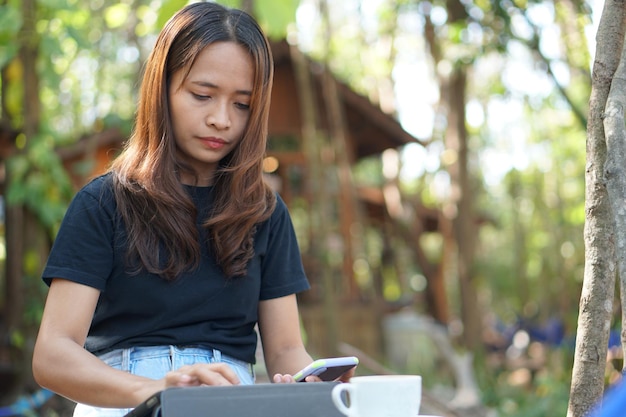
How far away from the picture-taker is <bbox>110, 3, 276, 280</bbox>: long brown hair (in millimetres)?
2223

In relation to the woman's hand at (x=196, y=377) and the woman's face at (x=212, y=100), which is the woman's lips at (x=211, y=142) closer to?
the woman's face at (x=212, y=100)

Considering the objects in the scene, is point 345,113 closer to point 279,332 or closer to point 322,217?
point 322,217

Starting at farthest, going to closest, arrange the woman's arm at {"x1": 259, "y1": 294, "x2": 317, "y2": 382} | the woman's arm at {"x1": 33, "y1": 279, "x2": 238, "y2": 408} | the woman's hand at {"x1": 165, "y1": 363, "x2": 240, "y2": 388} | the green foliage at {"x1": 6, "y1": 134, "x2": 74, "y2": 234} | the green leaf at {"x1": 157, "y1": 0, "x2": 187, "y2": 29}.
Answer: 1. the green foliage at {"x1": 6, "y1": 134, "x2": 74, "y2": 234}
2. the green leaf at {"x1": 157, "y1": 0, "x2": 187, "y2": 29}
3. the woman's arm at {"x1": 259, "y1": 294, "x2": 317, "y2": 382}
4. the woman's arm at {"x1": 33, "y1": 279, "x2": 238, "y2": 408}
5. the woman's hand at {"x1": 165, "y1": 363, "x2": 240, "y2": 388}

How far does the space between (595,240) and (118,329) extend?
1117 mm

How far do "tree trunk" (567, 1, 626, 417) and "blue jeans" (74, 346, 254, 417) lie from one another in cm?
79

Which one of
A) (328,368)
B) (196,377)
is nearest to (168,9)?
(328,368)

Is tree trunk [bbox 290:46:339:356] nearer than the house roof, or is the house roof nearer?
tree trunk [bbox 290:46:339:356]

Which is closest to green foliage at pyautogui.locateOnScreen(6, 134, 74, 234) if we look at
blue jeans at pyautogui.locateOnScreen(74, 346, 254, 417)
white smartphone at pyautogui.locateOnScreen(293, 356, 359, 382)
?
blue jeans at pyautogui.locateOnScreen(74, 346, 254, 417)

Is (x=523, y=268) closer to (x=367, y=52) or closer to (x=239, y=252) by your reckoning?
(x=367, y=52)

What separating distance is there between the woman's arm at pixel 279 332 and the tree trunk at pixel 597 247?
29.9 inches

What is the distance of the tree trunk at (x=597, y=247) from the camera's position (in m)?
1.92

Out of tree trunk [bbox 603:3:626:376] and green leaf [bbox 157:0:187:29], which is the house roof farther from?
tree trunk [bbox 603:3:626:376]

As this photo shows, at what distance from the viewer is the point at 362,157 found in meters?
15.4

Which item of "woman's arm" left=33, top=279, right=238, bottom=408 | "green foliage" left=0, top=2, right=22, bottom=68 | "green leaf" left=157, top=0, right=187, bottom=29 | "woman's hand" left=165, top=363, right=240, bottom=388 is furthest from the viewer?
"green foliage" left=0, top=2, right=22, bottom=68
